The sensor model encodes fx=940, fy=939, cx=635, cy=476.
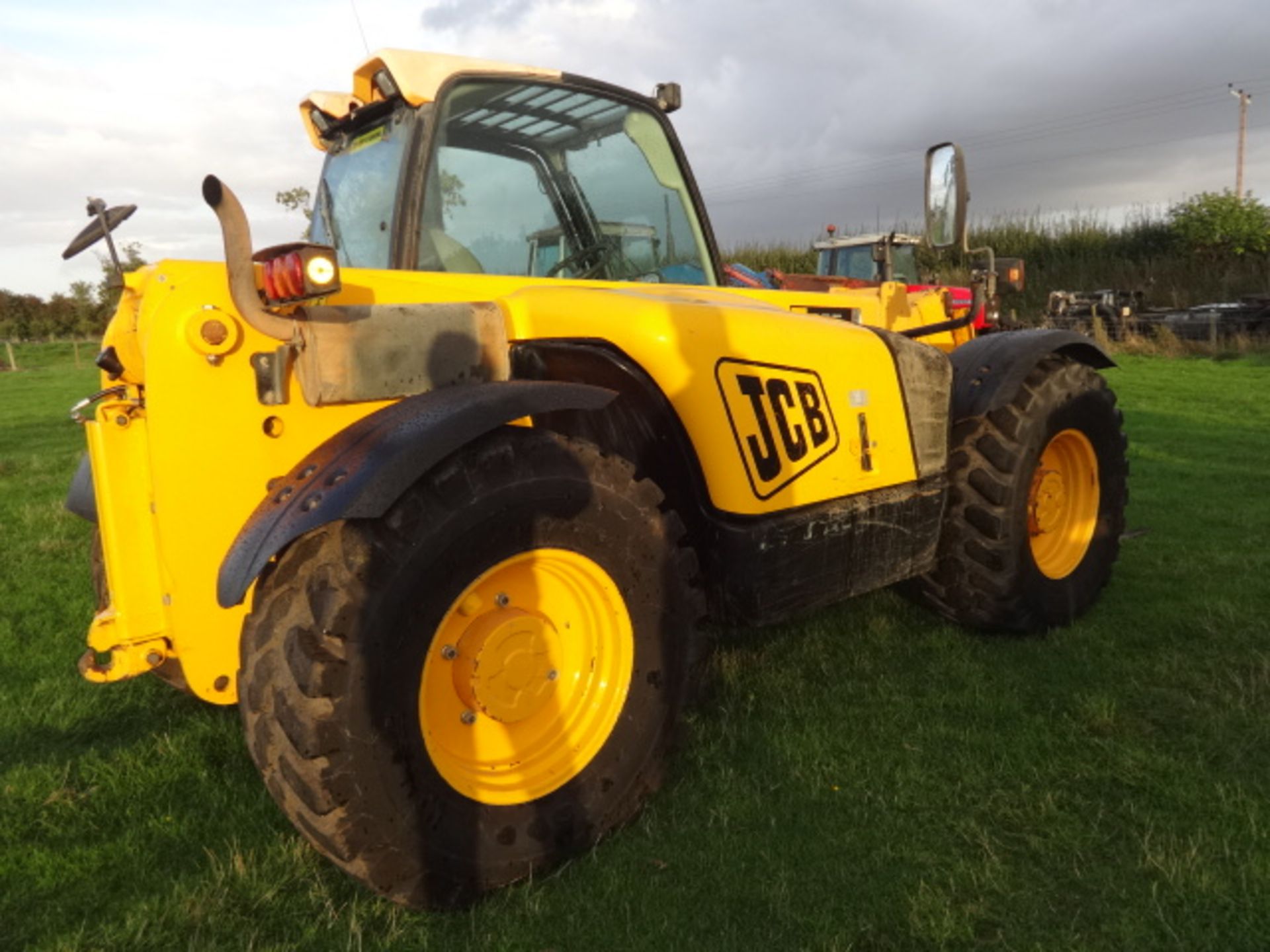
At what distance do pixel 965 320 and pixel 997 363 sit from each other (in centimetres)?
22

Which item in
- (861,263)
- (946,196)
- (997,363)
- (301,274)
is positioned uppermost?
(861,263)

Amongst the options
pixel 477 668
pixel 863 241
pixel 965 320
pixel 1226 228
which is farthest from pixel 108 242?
pixel 1226 228

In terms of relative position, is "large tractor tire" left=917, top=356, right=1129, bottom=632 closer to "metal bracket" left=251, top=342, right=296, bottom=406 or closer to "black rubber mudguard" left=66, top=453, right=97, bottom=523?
"metal bracket" left=251, top=342, right=296, bottom=406

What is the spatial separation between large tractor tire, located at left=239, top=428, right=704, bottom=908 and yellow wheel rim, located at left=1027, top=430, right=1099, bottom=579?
7.29ft

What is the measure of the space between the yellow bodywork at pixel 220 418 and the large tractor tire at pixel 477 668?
305mm

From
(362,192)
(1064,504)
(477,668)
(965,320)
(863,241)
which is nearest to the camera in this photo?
(477,668)

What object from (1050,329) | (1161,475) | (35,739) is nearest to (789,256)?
(1161,475)

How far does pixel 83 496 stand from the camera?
3.38 m

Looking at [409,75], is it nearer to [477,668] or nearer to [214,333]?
[214,333]

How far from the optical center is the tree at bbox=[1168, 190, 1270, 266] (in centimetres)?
2367

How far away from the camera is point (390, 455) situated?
2.03 metres

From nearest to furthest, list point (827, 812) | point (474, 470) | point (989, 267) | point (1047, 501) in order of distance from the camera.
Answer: point (474, 470)
point (827, 812)
point (989, 267)
point (1047, 501)

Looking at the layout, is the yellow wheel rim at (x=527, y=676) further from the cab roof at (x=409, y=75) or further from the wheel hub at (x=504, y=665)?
the cab roof at (x=409, y=75)

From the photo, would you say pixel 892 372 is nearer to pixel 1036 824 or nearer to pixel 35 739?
pixel 1036 824
